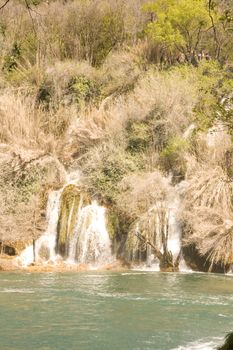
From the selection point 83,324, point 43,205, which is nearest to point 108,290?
point 83,324

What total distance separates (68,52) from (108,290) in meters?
30.7

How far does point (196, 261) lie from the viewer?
25.2 metres

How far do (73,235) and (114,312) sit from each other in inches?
493

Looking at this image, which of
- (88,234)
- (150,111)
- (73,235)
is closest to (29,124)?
(150,111)

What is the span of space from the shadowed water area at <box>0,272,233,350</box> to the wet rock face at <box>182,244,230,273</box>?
2.32 meters

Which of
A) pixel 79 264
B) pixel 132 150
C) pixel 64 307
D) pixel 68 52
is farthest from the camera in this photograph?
pixel 68 52

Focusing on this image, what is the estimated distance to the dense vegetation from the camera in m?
26.4

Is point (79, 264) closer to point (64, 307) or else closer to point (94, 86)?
point (64, 307)

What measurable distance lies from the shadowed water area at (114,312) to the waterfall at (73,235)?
4.48 meters

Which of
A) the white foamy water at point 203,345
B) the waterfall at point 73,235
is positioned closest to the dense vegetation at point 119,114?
the waterfall at point 73,235

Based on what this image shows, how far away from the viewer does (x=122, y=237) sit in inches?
1072

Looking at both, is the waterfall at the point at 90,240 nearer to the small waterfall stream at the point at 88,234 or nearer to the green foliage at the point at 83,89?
the small waterfall stream at the point at 88,234

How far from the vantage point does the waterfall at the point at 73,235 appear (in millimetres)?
26531

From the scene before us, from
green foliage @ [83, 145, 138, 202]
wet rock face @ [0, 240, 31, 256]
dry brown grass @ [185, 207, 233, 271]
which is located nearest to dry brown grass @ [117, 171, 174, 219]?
green foliage @ [83, 145, 138, 202]
